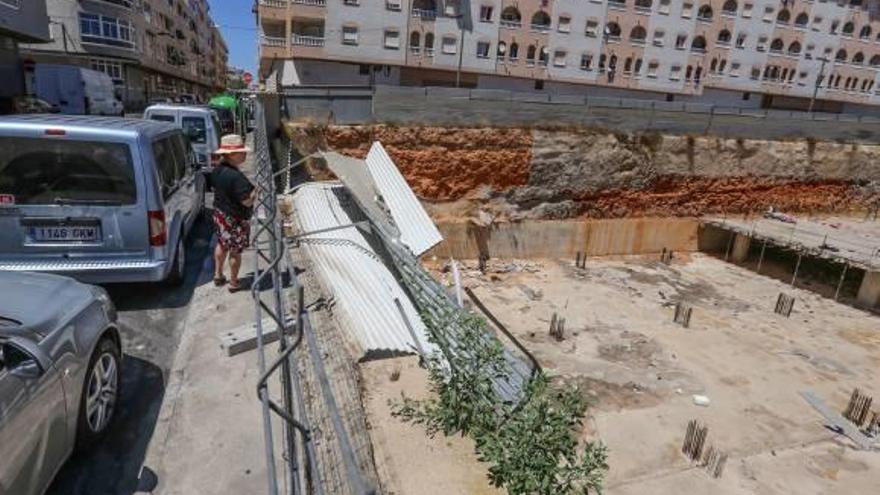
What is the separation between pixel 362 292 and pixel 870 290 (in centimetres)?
1757

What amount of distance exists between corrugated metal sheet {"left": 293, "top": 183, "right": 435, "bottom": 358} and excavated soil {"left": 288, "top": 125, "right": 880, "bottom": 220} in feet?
26.0

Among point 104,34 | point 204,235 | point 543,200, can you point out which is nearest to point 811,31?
point 543,200

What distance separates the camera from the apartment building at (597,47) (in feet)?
104

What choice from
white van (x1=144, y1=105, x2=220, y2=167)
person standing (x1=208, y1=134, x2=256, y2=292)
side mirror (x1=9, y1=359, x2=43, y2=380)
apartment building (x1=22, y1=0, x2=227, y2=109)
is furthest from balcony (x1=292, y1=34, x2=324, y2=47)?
side mirror (x1=9, y1=359, x2=43, y2=380)

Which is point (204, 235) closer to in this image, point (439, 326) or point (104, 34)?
point (439, 326)

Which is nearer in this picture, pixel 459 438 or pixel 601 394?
pixel 459 438

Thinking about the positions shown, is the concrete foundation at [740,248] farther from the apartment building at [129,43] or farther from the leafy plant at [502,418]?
the apartment building at [129,43]

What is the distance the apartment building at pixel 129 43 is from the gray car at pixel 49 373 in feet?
101

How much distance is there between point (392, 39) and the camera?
107ft

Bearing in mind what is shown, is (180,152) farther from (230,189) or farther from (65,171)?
(65,171)

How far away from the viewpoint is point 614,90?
39188 millimetres

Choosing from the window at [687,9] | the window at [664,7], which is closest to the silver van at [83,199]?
the window at [664,7]

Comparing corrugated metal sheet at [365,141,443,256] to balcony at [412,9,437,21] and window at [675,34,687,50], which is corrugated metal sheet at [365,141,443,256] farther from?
window at [675,34,687,50]

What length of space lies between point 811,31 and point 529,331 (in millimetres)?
46502
